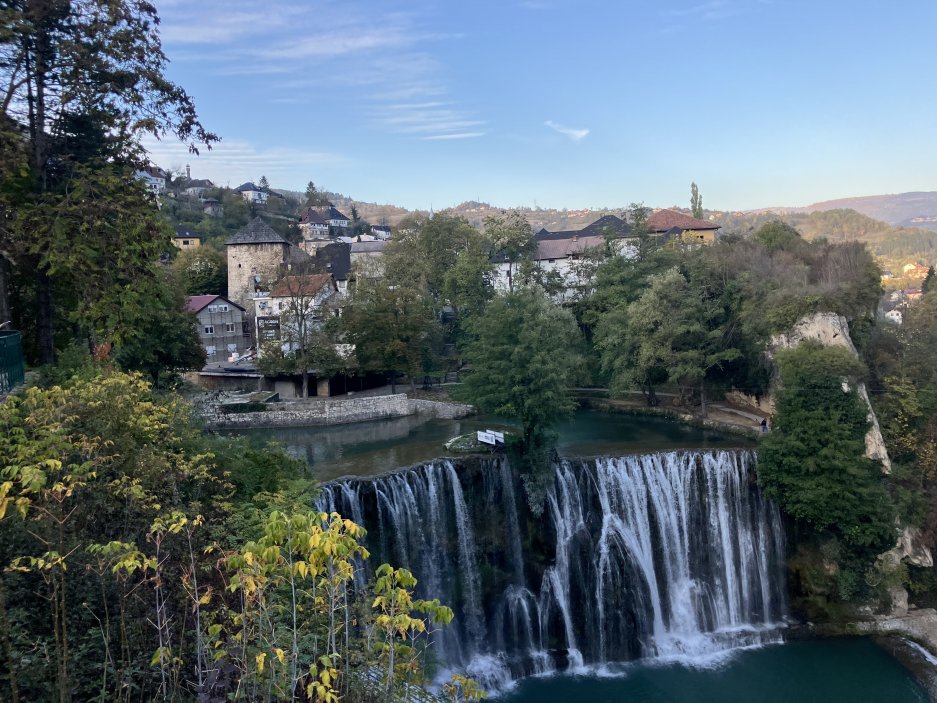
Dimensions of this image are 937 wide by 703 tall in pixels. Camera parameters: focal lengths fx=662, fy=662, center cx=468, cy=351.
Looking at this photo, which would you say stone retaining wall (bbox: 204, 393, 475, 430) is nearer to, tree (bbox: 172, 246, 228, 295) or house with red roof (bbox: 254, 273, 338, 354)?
house with red roof (bbox: 254, 273, 338, 354)

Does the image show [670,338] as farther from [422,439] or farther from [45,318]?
[45,318]

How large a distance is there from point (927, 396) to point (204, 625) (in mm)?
24894

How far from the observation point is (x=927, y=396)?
899 inches

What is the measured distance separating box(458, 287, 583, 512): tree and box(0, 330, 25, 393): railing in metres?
12.6

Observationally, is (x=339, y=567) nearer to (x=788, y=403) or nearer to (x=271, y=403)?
(x=788, y=403)

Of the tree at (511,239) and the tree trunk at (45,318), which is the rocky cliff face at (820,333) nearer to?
the tree at (511,239)

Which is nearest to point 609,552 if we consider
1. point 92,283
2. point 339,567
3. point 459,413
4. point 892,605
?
point 892,605

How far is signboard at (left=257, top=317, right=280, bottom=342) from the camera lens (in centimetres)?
3582

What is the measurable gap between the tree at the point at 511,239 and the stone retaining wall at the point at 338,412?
51.7 ft

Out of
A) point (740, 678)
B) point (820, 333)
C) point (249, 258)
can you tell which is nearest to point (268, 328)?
point (249, 258)

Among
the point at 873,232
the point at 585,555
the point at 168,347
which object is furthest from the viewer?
the point at 873,232

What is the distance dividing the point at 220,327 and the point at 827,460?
40.4 metres

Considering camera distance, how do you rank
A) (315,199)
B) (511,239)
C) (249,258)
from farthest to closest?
(315,199) < (249,258) < (511,239)

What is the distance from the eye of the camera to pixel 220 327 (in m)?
Result: 47.8
